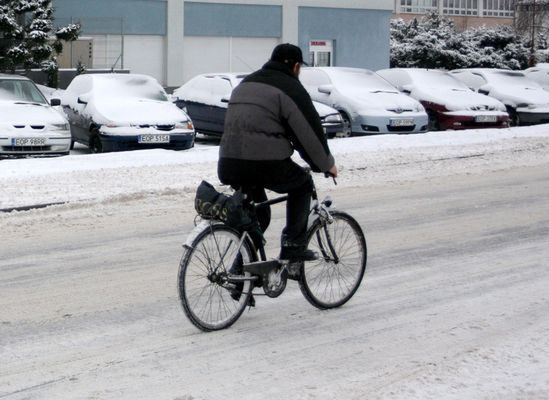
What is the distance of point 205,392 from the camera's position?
5367 mm

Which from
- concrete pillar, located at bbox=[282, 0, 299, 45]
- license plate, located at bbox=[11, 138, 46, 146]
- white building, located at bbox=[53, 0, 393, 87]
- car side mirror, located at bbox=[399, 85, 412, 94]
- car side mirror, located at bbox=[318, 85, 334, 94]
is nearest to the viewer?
license plate, located at bbox=[11, 138, 46, 146]

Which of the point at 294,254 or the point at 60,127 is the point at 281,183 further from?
the point at 60,127

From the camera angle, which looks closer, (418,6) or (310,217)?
(310,217)

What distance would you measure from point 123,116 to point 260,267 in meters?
11.8

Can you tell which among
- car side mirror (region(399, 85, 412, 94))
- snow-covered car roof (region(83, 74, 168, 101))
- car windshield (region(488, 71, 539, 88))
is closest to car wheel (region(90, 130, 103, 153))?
snow-covered car roof (region(83, 74, 168, 101))

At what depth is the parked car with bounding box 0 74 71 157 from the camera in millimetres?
16578

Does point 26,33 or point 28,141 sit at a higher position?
point 26,33

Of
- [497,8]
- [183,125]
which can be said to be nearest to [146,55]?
[183,125]

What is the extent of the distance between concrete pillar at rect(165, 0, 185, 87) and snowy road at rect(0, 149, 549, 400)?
30193 mm

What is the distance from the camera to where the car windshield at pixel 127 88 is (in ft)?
63.9

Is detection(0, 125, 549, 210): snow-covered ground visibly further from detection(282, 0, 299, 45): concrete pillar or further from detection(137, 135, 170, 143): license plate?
detection(282, 0, 299, 45): concrete pillar

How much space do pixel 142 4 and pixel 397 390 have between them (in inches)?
1428

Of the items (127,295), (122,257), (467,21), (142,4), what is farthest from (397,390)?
(467,21)

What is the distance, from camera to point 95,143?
18.1 meters
